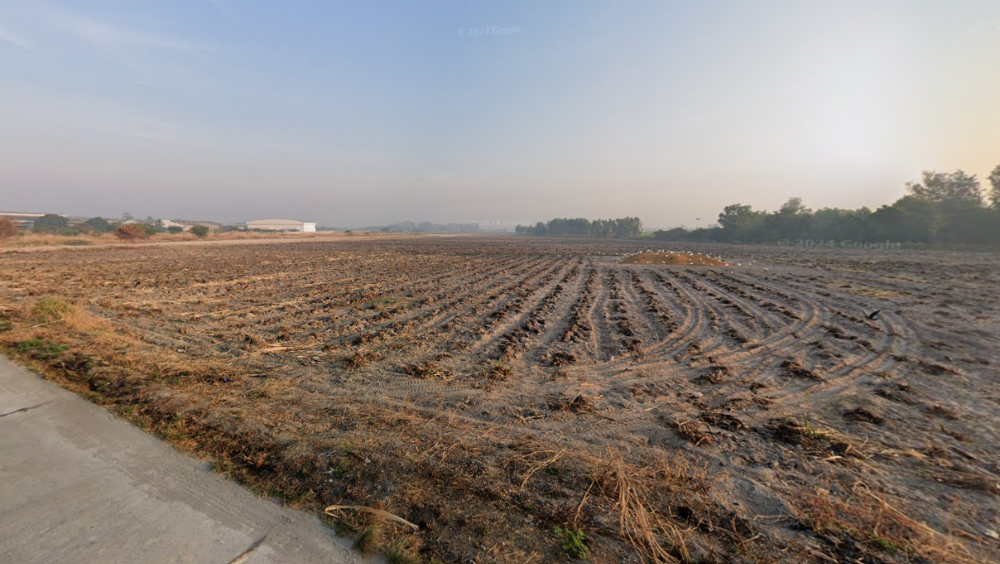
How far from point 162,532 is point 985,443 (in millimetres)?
7930

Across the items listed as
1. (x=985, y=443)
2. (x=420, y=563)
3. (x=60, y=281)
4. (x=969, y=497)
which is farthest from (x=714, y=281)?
(x=60, y=281)

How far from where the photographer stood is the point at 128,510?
2848mm

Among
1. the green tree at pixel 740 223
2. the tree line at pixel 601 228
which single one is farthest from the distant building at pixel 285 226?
the green tree at pixel 740 223

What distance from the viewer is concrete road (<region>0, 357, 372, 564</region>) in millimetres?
2459

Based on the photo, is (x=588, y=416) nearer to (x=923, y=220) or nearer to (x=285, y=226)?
(x=923, y=220)

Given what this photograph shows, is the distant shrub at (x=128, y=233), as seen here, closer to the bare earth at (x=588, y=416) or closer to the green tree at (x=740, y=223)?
the bare earth at (x=588, y=416)

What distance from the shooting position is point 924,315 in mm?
9773

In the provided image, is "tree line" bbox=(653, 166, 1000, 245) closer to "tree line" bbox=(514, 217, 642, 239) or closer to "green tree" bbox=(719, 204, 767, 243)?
"green tree" bbox=(719, 204, 767, 243)

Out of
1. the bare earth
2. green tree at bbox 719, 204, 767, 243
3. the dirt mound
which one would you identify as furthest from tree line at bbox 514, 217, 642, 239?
the bare earth

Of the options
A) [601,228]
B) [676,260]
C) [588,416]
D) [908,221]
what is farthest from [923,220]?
[601,228]

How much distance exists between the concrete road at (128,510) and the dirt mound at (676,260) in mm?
27194

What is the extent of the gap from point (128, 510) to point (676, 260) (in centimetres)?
2857

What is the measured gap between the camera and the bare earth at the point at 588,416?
274 cm

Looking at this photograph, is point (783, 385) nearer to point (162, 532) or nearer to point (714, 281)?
point (162, 532)
